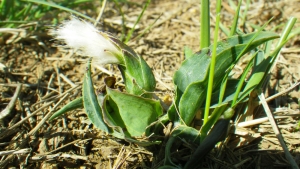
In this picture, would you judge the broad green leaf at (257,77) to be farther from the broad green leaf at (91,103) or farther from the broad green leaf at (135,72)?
the broad green leaf at (91,103)

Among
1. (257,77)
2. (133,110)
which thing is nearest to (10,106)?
(133,110)

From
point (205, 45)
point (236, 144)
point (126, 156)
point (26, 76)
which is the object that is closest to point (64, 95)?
point (26, 76)

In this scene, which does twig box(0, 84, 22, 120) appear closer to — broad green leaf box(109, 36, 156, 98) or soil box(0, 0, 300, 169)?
soil box(0, 0, 300, 169)

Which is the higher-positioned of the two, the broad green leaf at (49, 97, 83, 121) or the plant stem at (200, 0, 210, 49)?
the plant stem at (200, 0, 210, 49)

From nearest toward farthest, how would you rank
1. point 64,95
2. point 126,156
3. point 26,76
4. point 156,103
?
point 156,103 < point 126,156 < point 64,95 < point 26,76

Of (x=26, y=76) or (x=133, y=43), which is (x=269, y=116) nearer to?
(x=133, y=43)

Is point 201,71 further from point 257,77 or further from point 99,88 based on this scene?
point 99,88

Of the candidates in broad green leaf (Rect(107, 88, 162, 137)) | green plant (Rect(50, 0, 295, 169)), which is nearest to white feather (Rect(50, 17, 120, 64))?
green plant (Rect(50, 0, 295, 169))
